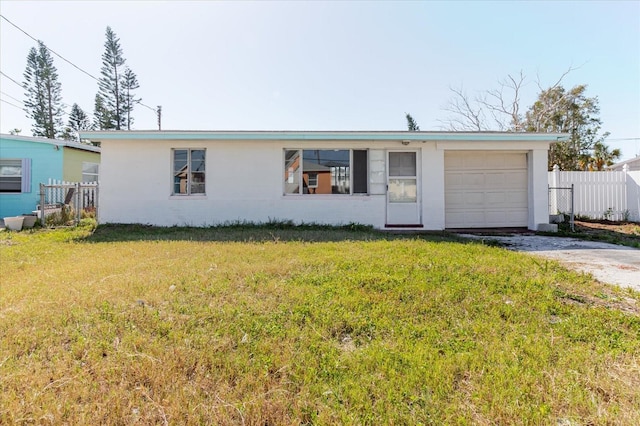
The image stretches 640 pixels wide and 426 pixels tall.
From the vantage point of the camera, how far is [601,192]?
12258 mm

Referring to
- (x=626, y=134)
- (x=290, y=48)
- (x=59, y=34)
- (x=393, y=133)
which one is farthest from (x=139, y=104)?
(x=626, y=134)

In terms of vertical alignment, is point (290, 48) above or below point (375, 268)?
above

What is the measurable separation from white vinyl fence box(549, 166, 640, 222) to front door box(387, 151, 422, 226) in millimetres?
6358

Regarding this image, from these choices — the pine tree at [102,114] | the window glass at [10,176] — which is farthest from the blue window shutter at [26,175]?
the pine tree at [102,114]

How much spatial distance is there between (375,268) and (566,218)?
31.7 feet

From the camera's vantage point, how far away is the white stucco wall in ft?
31.6

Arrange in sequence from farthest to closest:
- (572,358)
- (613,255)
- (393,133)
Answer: (393,133), (613,255), (572,358)

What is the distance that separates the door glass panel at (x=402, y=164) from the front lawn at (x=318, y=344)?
5.40 meters

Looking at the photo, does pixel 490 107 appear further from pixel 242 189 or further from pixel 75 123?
pixel 75 123

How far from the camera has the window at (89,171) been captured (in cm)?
1471

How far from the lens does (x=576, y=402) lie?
1882 millimetres

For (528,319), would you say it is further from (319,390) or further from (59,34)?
(59,34)

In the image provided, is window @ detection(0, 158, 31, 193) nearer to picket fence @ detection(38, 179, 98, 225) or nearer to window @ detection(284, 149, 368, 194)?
picket fence @ detection(38, 179, 98, 225)

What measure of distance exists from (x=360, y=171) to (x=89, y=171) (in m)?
12.8
